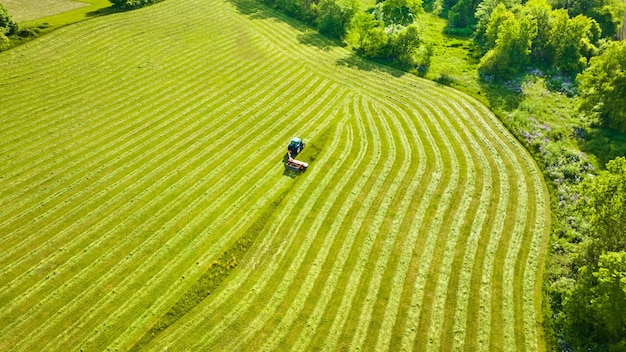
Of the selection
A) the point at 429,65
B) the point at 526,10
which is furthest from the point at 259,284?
the point at 526,10

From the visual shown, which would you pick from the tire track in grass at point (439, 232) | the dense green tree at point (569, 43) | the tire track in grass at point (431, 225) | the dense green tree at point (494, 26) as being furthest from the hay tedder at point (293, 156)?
the dense green tree at point (569, 43)

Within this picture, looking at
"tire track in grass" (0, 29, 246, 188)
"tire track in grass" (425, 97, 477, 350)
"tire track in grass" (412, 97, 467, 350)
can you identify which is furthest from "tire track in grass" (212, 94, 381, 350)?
"tire track in grass" (0, 29, 246, 188)

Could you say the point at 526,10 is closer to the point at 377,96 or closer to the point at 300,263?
the point at 377,96

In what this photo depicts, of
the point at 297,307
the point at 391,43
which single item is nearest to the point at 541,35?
the point at 391,43

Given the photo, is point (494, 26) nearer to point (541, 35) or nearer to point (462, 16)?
point (541, 35)

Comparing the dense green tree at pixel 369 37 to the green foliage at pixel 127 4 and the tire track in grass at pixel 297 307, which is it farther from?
the tire track in grass at pixel 297 307

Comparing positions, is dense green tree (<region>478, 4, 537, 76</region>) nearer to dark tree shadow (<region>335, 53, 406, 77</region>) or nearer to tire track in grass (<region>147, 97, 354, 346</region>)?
dark tree shadow (<region>335, 53, 406, 77</region>)
